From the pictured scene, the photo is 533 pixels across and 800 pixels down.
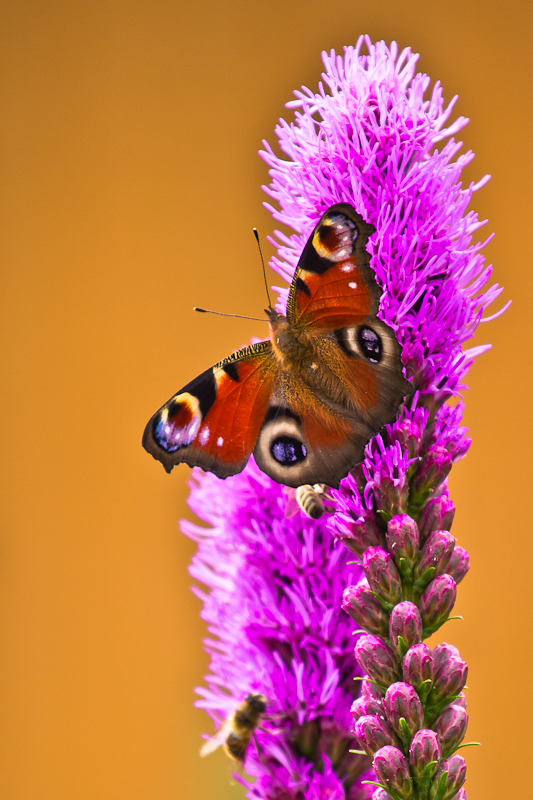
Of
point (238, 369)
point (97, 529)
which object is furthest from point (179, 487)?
point (238, 369)

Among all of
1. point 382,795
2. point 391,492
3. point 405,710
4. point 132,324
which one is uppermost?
point 132,324

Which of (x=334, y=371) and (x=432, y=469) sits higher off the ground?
(x=334, y=371)

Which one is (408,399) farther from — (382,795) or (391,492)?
(382,795)

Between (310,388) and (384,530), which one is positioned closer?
(384,530)

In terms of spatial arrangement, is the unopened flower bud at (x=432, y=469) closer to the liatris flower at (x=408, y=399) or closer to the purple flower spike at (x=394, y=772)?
the liatris flower at (x=408, y=399)

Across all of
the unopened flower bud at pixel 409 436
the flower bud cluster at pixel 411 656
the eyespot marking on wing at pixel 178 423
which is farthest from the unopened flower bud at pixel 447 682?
the eyespot marking on wing at pixel 178 423

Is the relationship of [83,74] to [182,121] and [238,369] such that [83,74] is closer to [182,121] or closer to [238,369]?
[182,121]

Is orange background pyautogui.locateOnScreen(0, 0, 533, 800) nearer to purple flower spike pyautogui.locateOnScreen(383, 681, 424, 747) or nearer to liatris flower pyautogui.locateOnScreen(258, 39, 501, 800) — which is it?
liatris flower pyautogui.locateOnScreen(258, 39, 501, 800)

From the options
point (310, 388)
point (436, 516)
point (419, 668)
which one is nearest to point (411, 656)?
point (419, 668)

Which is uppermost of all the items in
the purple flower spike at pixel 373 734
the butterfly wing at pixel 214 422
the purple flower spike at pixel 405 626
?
the butterfly wing at pixel 214 422
